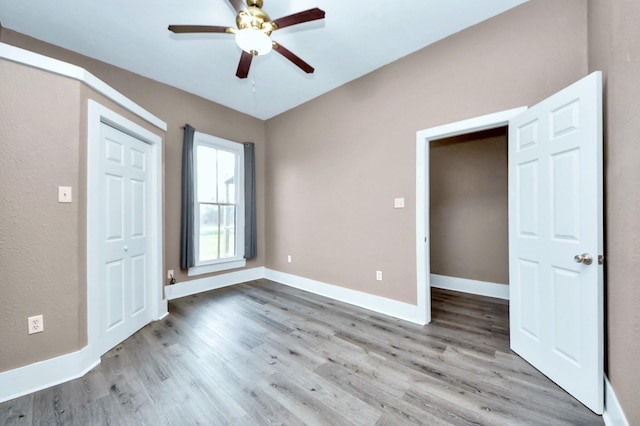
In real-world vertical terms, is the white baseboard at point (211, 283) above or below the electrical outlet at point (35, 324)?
below

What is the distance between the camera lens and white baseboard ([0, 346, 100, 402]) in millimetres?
1593

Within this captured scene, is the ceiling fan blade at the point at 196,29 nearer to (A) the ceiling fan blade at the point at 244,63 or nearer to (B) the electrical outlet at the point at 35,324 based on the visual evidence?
(A) the ceiling fan blade at the point at 244,63

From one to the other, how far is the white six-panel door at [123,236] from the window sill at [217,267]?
0.97 meters

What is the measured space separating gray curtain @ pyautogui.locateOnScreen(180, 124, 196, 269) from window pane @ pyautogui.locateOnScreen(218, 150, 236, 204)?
0.56 metres

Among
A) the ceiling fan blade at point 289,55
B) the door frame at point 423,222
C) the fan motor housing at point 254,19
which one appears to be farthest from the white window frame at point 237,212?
the door frame at point 423,222

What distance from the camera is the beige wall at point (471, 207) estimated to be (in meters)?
3.52

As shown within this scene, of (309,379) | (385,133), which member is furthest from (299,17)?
(309,379)

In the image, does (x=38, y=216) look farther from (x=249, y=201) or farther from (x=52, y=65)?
(x=249, y=201)

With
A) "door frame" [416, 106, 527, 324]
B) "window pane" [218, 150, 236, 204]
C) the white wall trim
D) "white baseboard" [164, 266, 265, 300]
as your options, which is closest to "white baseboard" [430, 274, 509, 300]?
"door frame" [416, 106, 527, 324]

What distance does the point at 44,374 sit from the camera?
1698 millimetres

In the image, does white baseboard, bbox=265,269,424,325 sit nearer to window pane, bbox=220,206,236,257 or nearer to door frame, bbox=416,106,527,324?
door frame, bbox=416,106,527,324

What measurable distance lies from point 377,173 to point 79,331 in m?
3.21

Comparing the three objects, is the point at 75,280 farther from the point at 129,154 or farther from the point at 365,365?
the point at 365,365

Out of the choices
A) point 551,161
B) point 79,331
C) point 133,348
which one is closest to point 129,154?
point 79,331
